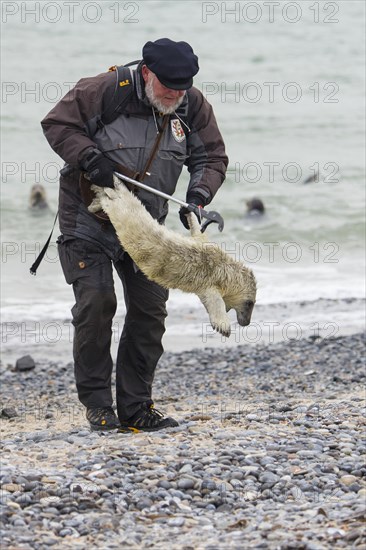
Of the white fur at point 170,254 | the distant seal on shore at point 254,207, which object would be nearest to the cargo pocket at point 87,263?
the white fur at point 170,254

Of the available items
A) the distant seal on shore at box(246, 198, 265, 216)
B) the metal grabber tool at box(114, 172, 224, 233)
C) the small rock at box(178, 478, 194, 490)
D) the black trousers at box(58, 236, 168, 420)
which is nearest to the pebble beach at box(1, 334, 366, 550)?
the small rock at box(178, 478, 194, 490)

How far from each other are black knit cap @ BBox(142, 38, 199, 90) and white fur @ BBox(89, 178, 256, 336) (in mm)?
669

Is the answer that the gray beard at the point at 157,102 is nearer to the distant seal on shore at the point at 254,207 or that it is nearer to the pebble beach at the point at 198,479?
the pebble beach at the point at 198,479

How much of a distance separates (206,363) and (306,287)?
13.9 feet

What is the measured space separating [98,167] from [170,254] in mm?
657

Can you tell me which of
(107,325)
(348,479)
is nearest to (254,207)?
(107,325)

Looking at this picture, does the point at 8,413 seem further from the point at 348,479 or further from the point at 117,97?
the point at 348,479

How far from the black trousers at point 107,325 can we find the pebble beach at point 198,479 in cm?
31

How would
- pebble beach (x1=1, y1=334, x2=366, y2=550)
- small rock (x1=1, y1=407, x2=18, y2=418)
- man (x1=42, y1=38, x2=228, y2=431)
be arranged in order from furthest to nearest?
small rock (x1=1, y1=407, x2=18, y2=418)
man (x1=42, y1=38, x2=228, y2=431)
pebble beach (x1=1, y1=334, x2=366, y2=550)

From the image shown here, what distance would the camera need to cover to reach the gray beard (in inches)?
240

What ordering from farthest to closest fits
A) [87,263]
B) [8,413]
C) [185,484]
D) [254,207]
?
[254,207] < [8,413] < [87,263] < [185,484]

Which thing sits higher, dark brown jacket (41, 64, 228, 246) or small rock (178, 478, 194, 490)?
dark brown jacket (41, 64, 228, 246)

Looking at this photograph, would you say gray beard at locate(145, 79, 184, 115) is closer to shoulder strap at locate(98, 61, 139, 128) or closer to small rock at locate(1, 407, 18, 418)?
shoulder strap at locate(98, 61, 139, 128)

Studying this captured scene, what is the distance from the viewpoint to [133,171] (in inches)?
243
